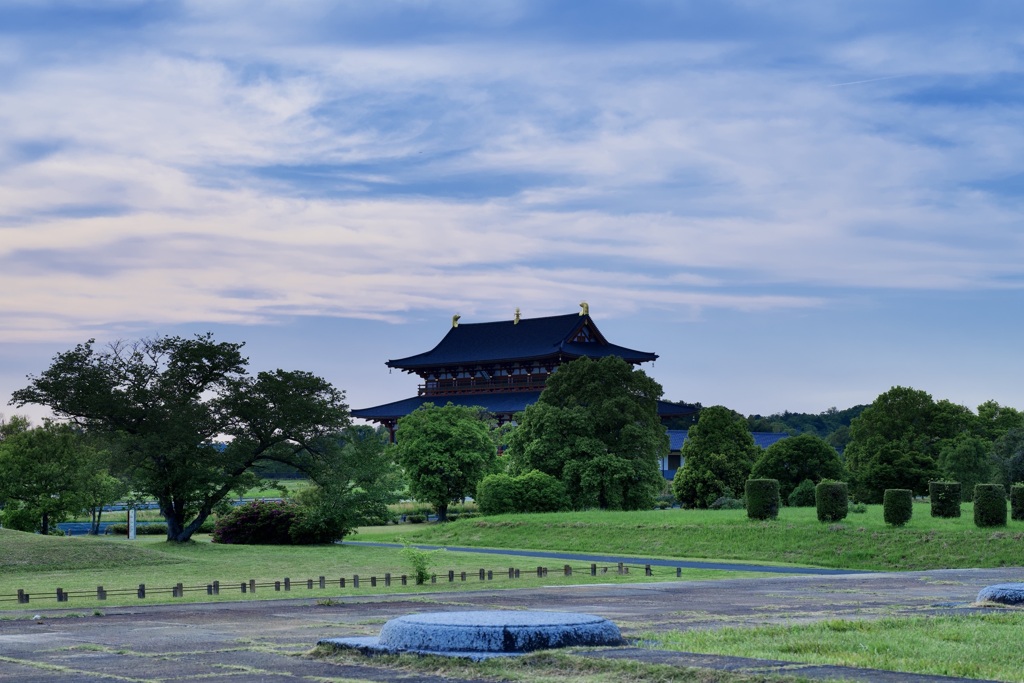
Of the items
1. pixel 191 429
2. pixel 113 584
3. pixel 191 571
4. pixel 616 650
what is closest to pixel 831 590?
pixel 616 650

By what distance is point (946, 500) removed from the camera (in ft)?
152

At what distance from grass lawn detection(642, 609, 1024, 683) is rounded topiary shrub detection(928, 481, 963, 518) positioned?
3163cm

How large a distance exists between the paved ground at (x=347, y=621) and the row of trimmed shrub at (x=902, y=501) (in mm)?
12012

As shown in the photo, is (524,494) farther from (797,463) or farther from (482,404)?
(482,404)

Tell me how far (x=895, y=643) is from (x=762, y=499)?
37094mm

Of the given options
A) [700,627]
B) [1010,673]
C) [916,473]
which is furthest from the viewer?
[916,473]

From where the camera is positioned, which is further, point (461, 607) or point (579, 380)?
point (579, 380)

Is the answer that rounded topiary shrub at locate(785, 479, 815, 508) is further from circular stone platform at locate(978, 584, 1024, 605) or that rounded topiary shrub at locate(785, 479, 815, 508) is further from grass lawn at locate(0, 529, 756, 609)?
circular stone platform at locate(978, 584, 1024, 605)

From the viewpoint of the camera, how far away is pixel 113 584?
108 ft

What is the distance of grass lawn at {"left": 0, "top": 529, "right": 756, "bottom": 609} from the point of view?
95.6 feet

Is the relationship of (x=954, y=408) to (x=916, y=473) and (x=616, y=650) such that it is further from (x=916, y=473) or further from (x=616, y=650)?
(x=616, y=650)

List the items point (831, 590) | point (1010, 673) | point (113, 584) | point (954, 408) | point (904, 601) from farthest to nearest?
point (954, 408) < point (113, 584) < point (831, 590) < point (904, 601) < point (1010, 673)

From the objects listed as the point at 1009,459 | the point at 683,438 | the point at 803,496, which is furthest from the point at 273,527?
the point at 683,438

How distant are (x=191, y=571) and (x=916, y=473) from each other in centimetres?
3849
